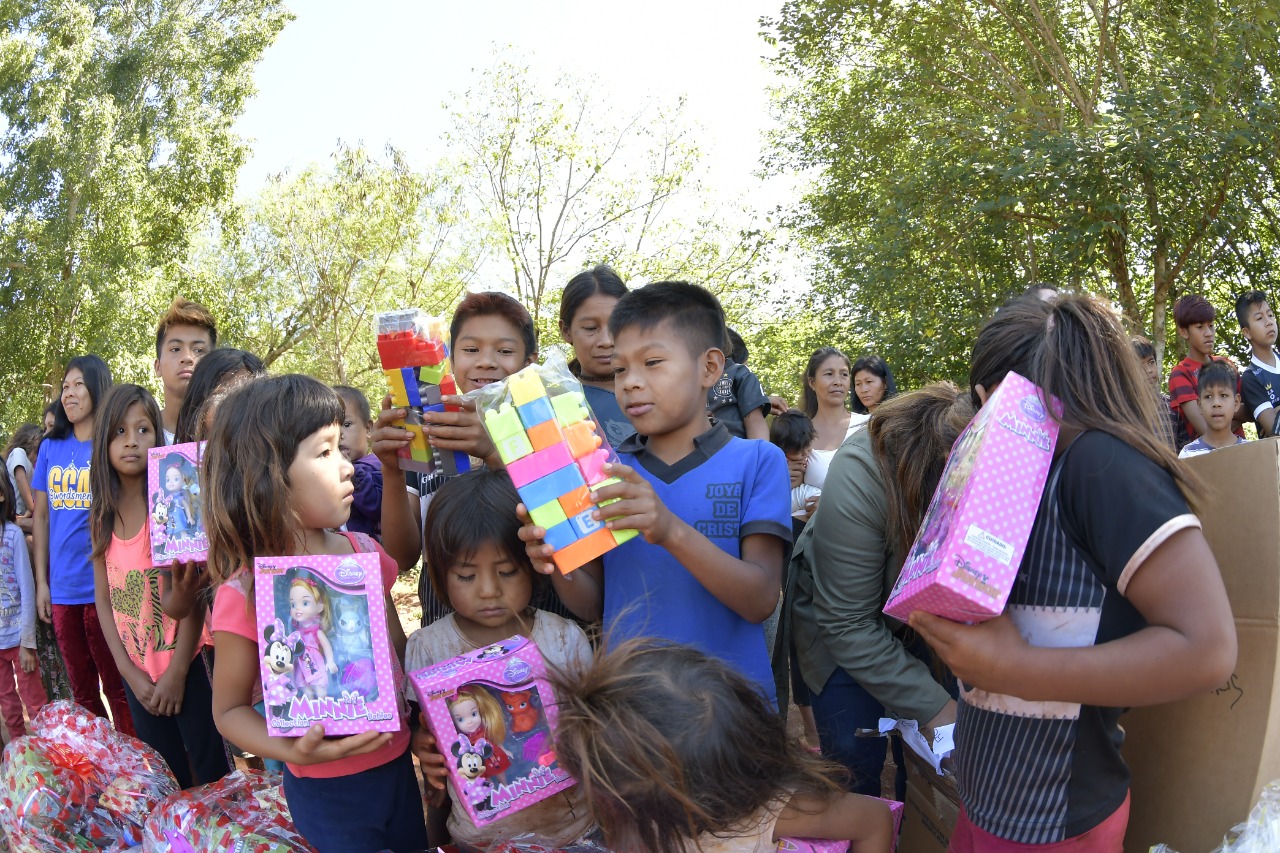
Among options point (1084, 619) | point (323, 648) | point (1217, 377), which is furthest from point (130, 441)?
point (1217, 377)

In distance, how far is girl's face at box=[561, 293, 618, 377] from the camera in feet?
11.8

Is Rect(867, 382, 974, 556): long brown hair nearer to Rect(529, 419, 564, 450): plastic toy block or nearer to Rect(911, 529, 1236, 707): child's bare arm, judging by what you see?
Rect(911, 529, 1236, 707): child's bare arm

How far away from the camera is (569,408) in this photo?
205cm

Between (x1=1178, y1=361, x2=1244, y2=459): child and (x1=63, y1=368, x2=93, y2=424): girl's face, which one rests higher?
(x1=63, y1=368, x2=93, y2=424): girl's face

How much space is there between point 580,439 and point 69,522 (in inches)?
151

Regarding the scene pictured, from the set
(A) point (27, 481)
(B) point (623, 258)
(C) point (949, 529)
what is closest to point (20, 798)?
(C) point (949, 529)

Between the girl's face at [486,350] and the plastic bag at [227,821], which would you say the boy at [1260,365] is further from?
the plastic bag at [227,821]

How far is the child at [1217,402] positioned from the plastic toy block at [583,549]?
5054mm

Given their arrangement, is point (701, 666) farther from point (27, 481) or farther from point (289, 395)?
point (27, 481)

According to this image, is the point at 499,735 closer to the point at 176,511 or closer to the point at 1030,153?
the point at 176,511

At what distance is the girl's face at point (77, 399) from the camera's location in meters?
4.71

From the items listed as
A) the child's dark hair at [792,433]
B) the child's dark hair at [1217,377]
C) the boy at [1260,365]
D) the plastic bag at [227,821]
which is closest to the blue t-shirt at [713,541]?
the plastic bag at [227,821]

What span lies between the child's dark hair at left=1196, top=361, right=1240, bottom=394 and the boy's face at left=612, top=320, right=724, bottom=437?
4824 mm

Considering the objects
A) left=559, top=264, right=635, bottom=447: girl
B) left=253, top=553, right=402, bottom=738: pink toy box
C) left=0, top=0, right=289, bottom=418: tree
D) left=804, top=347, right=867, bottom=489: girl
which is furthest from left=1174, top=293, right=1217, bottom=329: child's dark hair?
left=0, top=0, right=289, bottom=418: tree
